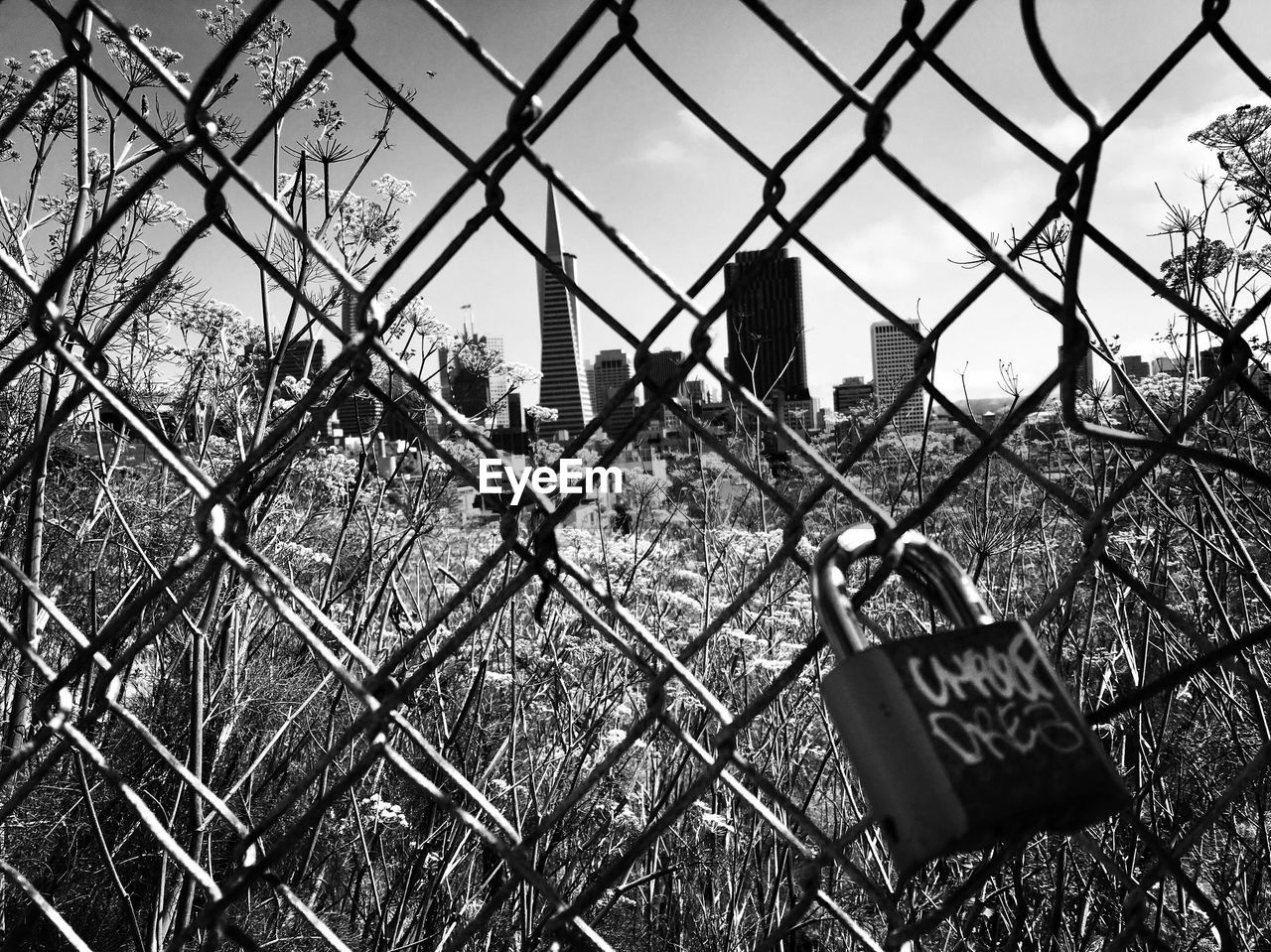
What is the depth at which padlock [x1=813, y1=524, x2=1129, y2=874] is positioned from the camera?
49 cm

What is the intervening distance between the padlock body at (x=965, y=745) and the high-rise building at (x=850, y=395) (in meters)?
5.44

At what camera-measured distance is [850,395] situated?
6.55 m

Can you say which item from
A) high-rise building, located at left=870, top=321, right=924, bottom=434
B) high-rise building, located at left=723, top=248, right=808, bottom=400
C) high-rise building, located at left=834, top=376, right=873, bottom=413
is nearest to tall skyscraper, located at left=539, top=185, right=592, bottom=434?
high-rise building, located at left=723, top=248, right=808, bottom=400

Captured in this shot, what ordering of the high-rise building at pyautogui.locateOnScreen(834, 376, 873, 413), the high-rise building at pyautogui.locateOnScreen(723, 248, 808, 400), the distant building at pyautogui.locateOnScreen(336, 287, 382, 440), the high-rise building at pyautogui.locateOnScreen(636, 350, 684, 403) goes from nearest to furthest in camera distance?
the high-rise building at pyautogui.locateOnScreen(636, 350, 684, 403)
the high-rise building at pyautogui.locateOnScreen(723, 248, 808, 400)
the distant building at pyautogui.locateOnScreen(336, 287, 382, 440)
the high-rise building at pyautogui.locateOnScreen(834, 376, 873, 413)

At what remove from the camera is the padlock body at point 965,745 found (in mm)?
486

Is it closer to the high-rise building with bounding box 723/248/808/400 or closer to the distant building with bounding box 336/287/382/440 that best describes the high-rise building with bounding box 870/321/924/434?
the high-rise building with bounding box 723/248/808/400

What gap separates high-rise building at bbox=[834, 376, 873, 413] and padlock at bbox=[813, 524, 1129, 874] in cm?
544

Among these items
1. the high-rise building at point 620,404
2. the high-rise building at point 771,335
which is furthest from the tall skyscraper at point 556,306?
the high-rise building at point 771,335

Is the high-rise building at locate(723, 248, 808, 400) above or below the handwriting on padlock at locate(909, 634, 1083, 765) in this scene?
above

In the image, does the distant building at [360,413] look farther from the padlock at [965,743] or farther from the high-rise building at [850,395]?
the high-rise building at [850,395]

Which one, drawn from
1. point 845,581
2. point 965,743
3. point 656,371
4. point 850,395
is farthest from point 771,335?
point 850,395

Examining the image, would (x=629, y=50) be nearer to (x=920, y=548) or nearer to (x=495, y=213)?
(x=495, y=213)

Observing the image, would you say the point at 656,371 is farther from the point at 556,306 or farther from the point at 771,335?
the point at 771,335

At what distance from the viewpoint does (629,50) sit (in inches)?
24.5
